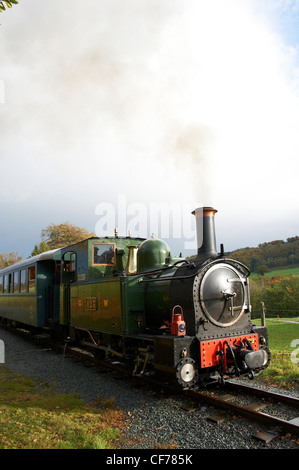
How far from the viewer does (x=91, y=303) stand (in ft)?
23.9

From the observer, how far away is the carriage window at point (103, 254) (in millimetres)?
7566

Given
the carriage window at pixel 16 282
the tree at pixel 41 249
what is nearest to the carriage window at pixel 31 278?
the carriage window at pixel 16 282

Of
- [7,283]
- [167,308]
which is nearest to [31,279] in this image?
[7,283]

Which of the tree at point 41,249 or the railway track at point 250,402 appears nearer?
the railway track at point 250,402

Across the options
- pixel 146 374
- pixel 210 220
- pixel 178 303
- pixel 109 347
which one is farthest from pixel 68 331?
pixel 210 220

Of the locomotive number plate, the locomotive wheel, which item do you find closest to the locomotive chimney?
the locomotive wheel

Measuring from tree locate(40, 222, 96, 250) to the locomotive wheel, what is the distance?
96.0 ft

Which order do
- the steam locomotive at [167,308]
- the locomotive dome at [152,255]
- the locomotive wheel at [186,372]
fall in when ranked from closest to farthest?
the locomotive wheel at [186,372] → the steam locomotive at [167,308] → the locomotive dome at [152,255]

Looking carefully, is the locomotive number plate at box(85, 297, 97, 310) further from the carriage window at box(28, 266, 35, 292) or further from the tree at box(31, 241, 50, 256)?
the tree at box(31, 241, 50, 256)

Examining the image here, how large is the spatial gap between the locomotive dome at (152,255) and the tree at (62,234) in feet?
88.5

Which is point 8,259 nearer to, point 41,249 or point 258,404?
point 41,249

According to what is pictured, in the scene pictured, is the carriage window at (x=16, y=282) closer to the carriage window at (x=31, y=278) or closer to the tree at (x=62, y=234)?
the carriage window at (x=31, y=278)
